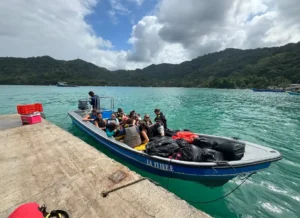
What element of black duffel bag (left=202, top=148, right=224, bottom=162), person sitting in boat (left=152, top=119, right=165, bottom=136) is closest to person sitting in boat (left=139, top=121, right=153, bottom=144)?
person sitting in boat (left=152, top=119, right=165, bottom=136)

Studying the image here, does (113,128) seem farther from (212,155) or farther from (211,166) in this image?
(211,166)

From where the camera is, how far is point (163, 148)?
4.94 meters

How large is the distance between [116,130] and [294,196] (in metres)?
6.40

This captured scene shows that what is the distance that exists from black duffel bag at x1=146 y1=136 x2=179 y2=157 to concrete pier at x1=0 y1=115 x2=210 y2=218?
51.0 inches

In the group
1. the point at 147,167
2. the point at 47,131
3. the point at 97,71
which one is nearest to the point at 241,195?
the point at 147,167

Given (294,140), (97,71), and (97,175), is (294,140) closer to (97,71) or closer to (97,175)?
(97,175)

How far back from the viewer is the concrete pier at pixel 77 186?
2.62 metres

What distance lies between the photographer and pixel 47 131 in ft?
23.7

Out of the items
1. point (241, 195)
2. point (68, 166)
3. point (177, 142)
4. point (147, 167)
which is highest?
point (177, 142)

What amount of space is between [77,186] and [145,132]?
3352mm

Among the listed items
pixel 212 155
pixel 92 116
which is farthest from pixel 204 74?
pixel 212 155

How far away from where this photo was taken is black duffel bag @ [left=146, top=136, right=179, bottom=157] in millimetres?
4861

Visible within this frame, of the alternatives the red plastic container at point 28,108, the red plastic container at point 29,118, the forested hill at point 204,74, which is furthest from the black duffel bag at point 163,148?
the forested hill at point 204,74

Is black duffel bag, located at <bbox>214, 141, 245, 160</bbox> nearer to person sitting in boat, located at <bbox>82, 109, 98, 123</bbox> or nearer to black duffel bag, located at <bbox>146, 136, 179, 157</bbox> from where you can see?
black duffel bag, located at <bbox>146, 136, 179, 157</bbox>
